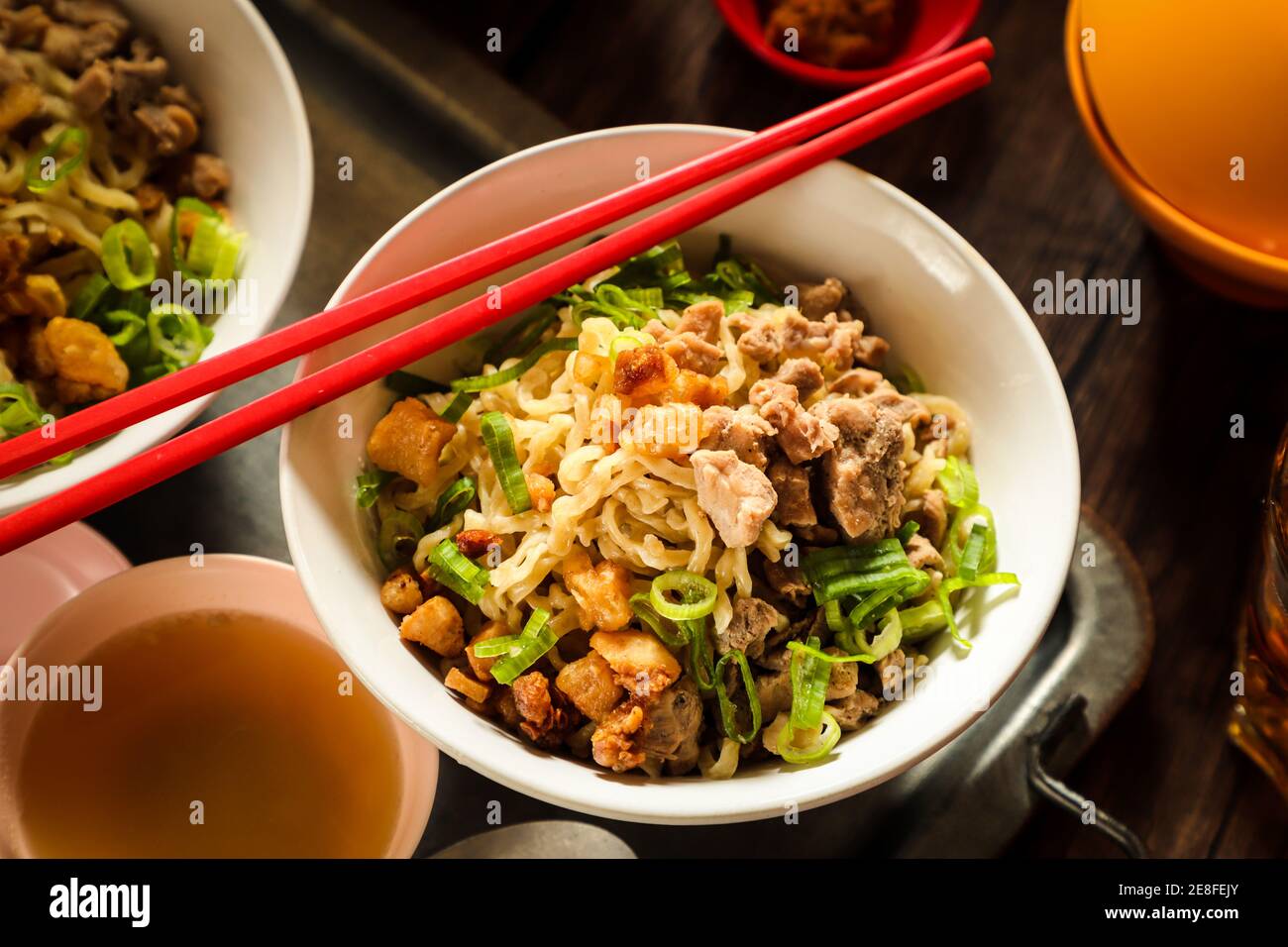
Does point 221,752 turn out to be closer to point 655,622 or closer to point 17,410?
point 17,410

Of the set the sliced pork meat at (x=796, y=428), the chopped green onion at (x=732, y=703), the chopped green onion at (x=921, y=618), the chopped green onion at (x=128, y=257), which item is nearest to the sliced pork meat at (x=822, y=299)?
the sliced pork meat at (x=796, y=428)

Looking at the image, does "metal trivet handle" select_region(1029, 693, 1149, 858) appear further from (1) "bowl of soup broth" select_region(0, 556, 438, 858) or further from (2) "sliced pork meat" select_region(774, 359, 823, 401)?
(1) "bowl of soup broth" select_region(0, 556, 438, 858)

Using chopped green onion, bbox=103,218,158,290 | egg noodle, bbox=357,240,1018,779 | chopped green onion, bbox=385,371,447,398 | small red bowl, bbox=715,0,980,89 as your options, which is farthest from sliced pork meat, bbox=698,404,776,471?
chopped green onion, bbox=103,218,158,290

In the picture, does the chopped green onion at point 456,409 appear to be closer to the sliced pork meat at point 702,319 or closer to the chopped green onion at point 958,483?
the sliced pork meat at point 702,319

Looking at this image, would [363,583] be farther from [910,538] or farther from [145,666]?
[910,538]

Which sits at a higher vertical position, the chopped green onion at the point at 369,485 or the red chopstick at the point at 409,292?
the red chopstick at the point at 409,292

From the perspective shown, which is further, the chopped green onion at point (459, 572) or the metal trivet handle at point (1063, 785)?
the metal trivet handle at point (1063, 785)
